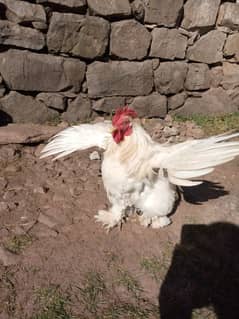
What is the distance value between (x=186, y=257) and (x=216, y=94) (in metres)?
3.66

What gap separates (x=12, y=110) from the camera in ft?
17.4

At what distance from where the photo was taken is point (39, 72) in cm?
518

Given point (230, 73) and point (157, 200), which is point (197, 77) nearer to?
point (230, 73)

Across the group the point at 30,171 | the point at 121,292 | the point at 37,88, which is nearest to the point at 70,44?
the point at 37,88

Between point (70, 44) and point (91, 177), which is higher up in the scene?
point (70, 44)

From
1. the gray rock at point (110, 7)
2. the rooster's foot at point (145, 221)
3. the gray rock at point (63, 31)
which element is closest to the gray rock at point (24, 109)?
the gray rock at point (63, 31)

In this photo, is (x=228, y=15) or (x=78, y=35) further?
(x=228, y=15)

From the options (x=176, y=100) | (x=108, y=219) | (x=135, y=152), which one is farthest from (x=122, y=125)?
(x=176, y=100)

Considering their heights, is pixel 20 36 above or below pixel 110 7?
below

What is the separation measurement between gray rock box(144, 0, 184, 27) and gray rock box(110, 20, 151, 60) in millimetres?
182

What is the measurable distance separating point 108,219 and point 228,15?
3.80 m

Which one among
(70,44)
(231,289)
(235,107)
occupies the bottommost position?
(235,107)

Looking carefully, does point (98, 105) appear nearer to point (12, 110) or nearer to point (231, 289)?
point (12, 110)

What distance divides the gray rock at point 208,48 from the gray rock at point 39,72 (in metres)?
1.70
